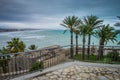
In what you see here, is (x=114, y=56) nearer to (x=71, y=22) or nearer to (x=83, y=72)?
(x=83, y=72)

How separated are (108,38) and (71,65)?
15.3 meters

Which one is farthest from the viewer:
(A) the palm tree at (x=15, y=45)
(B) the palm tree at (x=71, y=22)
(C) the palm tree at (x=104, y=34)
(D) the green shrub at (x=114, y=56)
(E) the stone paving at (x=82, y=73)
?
(B) the palm tree at (x=71, y=22)

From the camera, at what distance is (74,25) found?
78.5 feet

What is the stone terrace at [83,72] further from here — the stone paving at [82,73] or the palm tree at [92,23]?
the palm tree at [92,23]

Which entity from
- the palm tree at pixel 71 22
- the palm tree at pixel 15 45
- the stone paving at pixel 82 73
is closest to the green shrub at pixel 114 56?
the stone paving at pixel 82 73

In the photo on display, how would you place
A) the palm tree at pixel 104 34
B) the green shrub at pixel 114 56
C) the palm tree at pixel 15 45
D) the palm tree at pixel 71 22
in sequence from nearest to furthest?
1. the green shrub at pixel 114 56
2. the palm tree at pixel 104 34
3. the palm tree at pixel 15 45
4. the palm tree at pixel 71 22

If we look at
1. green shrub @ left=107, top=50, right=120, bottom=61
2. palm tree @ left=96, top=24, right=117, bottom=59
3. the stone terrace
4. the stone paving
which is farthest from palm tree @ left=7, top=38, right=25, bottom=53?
the stone paving

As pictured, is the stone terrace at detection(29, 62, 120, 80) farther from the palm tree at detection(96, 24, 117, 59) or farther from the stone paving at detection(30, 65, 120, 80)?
the palm tree at detection(96, 24, 117, 59)

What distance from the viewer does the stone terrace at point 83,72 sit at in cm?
550

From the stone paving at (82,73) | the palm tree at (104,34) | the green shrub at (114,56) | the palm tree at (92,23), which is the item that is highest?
the palm tree at (92,23)

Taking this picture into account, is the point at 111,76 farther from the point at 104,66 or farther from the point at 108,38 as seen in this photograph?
the point at 108,38

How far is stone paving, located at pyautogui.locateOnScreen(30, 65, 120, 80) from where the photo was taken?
548cm

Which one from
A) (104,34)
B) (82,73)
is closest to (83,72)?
(82,73)

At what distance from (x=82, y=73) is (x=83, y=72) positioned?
128mm
